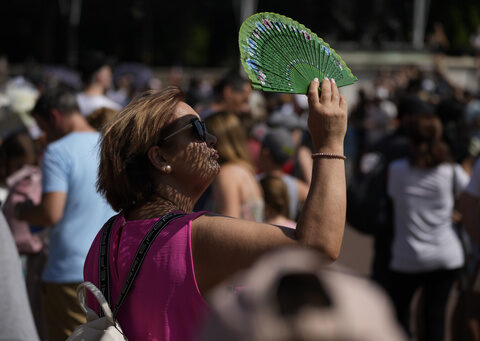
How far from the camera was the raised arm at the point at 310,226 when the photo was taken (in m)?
1.79

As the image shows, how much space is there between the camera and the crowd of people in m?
1.04

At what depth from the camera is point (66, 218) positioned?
379 cm

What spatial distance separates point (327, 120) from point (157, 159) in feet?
1.84

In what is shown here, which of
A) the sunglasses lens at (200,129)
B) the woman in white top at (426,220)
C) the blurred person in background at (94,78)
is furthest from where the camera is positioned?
the blurred person in background at (94,78)

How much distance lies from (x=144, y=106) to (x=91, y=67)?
4058mm

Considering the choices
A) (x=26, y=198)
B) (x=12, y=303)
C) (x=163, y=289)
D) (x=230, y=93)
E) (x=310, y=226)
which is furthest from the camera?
(x=230, y=93)

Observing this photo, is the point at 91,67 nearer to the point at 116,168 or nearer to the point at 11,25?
the point at 116,168

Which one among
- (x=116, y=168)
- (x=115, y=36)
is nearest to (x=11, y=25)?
(x=115, y=36)

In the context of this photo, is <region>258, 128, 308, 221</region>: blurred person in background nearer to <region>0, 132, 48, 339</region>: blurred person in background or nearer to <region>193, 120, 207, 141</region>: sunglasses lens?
<region>0, 132, 48, 339</region>: blurred person in background

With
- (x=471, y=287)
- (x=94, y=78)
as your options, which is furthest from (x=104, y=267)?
(x=94, y=78)

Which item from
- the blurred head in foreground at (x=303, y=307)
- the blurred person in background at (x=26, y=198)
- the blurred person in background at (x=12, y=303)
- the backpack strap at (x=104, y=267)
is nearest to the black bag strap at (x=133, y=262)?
the backpack strap at (x=104, y=267)

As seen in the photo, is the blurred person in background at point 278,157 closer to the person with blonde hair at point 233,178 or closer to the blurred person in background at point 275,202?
the blurred person in background at point 275,202

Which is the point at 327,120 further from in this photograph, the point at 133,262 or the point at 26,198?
the point at 26,198

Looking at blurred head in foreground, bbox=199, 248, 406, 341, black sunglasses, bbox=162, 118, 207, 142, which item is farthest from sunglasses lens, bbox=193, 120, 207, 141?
blurred head in foreground, bbox=199, 248, 406, 341
